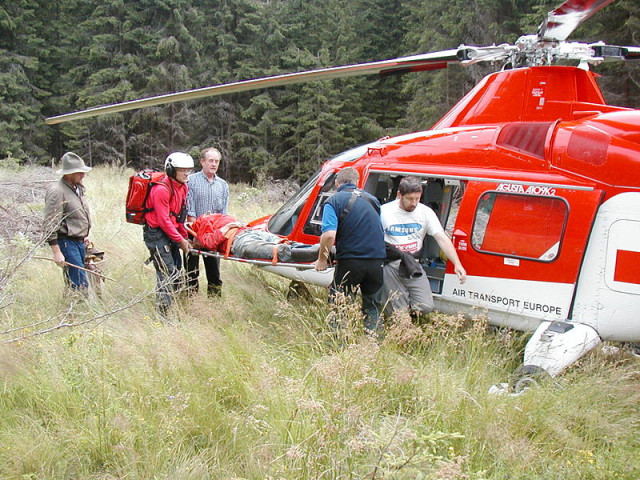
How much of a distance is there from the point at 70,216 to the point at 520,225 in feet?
13.8

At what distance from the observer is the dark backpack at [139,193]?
5.59m

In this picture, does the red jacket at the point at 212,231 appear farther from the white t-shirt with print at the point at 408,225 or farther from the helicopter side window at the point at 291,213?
the white t-shirt with print at the point at 408,225

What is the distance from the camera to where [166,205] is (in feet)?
18.5

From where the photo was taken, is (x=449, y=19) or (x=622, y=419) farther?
(x=449, y=19)

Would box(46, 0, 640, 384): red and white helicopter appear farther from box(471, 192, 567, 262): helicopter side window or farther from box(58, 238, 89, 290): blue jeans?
box(58, 238, 89, 290): blue jeans

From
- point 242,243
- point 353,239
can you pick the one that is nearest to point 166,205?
point 242,243

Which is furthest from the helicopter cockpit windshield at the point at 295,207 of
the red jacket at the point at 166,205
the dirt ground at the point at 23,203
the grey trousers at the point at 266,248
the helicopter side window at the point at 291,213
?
the dirt ground at the point at 23,203

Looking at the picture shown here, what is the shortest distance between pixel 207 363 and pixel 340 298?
3.55ft

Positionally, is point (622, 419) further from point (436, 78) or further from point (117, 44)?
point (117, 44)

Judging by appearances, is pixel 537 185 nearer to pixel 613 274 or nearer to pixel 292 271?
pixel 613 274

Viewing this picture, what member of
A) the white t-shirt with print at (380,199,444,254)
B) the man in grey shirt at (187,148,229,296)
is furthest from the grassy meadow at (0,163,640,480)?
the man in grey shirt at (187,148,229,296)

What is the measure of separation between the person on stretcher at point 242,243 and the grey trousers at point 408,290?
74 centimetres

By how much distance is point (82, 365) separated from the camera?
372cm

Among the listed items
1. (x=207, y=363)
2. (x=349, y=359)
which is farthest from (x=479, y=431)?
(x=207, y=363)
